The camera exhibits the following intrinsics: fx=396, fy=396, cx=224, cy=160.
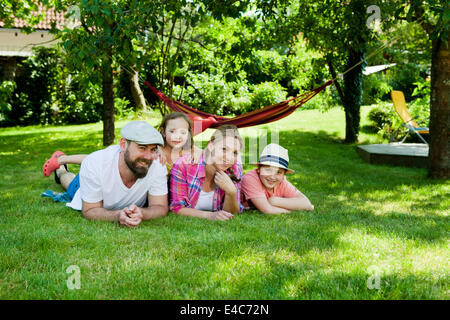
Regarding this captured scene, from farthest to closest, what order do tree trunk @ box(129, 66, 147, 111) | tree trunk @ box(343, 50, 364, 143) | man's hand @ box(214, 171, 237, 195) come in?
tree trunk @ box(129, 66, 147, 111) < tree trunk @ box(343, 50, 364, 143) < man's hand @ box(214, 171, 237, 195)

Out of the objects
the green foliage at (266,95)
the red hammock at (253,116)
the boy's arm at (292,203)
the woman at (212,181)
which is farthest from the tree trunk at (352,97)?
the woman at (212,181)

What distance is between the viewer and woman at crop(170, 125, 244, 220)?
2.99m

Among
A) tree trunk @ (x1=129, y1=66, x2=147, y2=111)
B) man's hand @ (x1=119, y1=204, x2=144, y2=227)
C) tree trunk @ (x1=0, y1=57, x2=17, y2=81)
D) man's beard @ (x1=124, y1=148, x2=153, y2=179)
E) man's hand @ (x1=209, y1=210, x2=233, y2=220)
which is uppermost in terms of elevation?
tree trunk @ (x1=0, y1=57, x2=17, y2=81)

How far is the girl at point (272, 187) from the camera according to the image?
10.5 ft

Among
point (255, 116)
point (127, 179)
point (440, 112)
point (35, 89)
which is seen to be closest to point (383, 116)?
point (440, 112)

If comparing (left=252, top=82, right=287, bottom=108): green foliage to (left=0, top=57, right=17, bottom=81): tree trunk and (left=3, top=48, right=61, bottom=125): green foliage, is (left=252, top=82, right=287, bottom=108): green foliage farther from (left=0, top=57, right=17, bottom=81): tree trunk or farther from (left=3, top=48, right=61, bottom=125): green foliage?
(left=0, top=57, right=17, bottom=81): tree trunk

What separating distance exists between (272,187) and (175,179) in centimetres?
83

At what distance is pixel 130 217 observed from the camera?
2.71 metres

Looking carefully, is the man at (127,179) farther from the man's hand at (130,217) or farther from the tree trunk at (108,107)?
the tree trunk at (108,107)

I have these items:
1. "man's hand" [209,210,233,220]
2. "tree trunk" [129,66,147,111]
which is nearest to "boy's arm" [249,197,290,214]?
"man's hand" [209,210,233,220]

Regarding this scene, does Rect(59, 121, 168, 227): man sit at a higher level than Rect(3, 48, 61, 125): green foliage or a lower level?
lower
